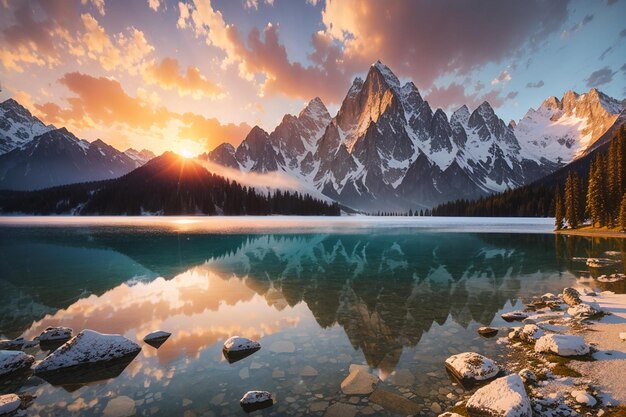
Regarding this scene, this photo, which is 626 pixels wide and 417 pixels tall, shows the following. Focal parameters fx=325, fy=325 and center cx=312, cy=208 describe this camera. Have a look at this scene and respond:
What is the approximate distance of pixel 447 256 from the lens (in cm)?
3731

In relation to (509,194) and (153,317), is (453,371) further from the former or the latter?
(509,194)

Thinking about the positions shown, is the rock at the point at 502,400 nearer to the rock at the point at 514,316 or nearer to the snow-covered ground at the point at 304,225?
the rock at the point at 514,316

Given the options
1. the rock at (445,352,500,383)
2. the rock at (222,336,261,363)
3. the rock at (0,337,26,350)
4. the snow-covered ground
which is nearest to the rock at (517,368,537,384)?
the rock at (445,352,500,383)

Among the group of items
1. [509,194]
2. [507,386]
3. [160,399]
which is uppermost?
[509,194]

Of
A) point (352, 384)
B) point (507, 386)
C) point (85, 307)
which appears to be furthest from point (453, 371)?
point (85, 307)

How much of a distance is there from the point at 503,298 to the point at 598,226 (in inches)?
2965

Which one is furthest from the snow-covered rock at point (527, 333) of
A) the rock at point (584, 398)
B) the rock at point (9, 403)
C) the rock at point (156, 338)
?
the rock at point (9, 403)

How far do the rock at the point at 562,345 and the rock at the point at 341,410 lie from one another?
25.4 ft

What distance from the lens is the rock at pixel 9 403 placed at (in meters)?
8.27

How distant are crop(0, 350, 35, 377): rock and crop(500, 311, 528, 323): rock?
760 inches

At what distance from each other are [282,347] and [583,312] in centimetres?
1392

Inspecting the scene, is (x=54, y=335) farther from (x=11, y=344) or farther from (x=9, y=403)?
(x=9, y=403)

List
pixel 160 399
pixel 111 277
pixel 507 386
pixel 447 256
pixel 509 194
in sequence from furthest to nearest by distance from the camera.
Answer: pixel 509 194
pixel 447 256
pixel 111 277
pixel 160 399
pixel 507 386

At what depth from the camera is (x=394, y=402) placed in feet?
28.6
